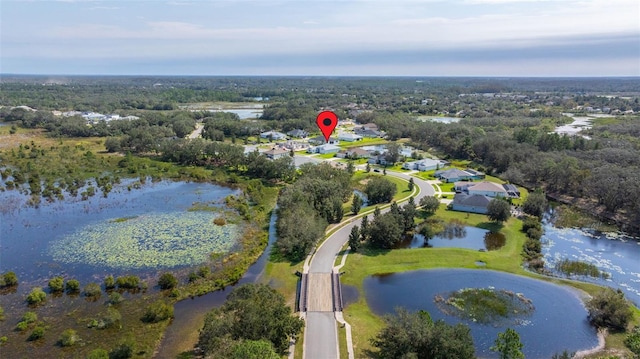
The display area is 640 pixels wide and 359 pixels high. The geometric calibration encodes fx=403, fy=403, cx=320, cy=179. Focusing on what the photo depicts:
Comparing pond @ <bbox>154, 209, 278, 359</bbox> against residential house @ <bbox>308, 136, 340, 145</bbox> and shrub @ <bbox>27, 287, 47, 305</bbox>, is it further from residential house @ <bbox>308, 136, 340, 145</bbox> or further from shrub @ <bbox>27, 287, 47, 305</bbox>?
residential house @ <bbox>308, 136, 340, 145</bbox>

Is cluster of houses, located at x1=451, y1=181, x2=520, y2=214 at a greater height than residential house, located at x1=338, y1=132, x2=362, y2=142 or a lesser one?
lesser

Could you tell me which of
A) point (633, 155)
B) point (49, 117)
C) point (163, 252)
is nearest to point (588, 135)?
point (633, 155)

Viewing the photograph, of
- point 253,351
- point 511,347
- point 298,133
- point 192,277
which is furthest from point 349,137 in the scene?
point 253,351

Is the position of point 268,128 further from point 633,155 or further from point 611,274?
point 611,274

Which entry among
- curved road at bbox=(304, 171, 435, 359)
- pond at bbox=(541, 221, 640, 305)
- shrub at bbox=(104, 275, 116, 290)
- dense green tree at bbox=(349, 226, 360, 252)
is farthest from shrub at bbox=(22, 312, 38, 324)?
pond at bbox=(541, 221, 640, 305)

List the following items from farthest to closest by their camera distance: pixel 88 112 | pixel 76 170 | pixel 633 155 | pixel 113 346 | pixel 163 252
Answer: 1. pixel 88 112
2. pixel 76 170
3. pixel 633 155
4. pixel 163 252
5. pixel 113 346
